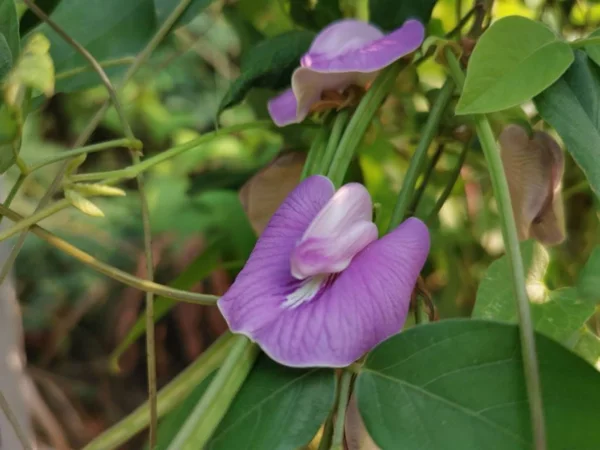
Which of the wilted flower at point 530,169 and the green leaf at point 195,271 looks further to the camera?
the green leaf at point 195,271

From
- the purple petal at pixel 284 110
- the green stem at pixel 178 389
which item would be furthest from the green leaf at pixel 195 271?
the purple petal at pixel 284 110

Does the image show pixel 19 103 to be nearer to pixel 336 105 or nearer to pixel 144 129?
pixel 336 105

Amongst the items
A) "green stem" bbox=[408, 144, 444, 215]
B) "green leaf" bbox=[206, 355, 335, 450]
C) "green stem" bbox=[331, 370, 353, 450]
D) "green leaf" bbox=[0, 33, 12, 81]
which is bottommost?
"green stem" bbox=[408, 144, 444, 215]

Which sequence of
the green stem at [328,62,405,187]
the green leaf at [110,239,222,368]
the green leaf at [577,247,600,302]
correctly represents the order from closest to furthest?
the green leaf at [577,247,600,302]
the green stem at [328,62,405,187]
the green leaf at [110,239,222,368]

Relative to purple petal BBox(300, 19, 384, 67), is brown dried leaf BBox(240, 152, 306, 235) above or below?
below

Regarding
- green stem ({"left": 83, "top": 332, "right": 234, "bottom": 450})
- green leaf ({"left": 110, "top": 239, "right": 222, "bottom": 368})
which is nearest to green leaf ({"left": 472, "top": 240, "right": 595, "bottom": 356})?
green stem ({"left": 83, "top": 332, "right": 234, "bottom": 450})

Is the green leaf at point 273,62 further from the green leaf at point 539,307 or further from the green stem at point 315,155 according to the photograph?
the green leaf at point 539,307

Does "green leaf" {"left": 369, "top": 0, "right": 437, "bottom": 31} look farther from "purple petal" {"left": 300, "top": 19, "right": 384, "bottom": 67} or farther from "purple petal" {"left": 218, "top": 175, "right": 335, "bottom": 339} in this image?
"purple petal" {"left": 218, "top": 175, "right": 335, "bottom": 339}
